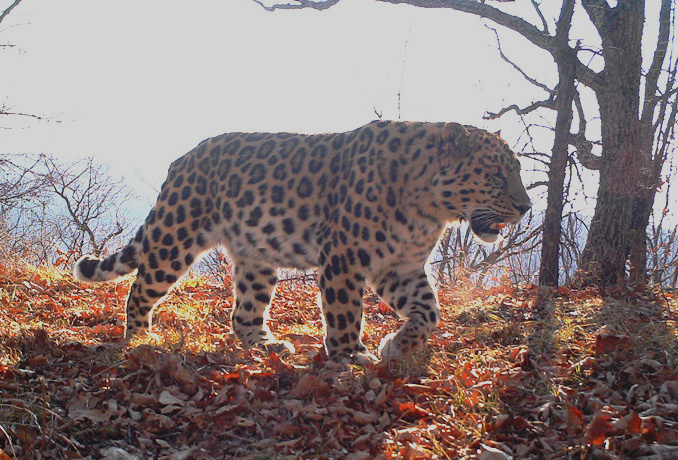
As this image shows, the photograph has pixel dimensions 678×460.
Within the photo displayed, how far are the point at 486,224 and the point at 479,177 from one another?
47 cm

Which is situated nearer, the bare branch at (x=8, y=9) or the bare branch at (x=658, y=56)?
the bare branch at (x=658, y=56)

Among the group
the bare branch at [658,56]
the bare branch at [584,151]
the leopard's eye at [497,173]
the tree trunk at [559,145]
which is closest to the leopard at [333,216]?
the leopard's eye at [497,173]

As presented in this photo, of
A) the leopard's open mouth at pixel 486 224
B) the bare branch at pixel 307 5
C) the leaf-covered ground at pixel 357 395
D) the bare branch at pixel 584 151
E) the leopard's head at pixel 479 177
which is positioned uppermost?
the bare branch at pixel 307 5

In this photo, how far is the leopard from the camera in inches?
222

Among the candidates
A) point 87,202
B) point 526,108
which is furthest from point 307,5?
point 87,202

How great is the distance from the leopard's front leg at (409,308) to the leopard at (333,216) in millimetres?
12

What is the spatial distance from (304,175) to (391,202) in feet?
3.66

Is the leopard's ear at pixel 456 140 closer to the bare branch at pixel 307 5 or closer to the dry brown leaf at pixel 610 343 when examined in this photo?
the dry brown leaf at pixel 610 343

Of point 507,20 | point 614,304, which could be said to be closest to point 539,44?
point 507,20

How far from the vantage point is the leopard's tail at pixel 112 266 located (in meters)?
6.82

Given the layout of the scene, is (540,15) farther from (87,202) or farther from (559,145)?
(87,202)

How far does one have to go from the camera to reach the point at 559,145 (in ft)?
27.5

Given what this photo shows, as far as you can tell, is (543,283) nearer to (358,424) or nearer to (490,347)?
(490,347)

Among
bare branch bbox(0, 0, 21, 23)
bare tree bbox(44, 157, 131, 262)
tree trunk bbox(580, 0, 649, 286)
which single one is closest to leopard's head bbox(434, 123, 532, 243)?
tree trunk bbox(580, 0, 649, 286)
